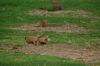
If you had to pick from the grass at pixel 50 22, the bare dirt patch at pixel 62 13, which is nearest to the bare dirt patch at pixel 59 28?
the grass at pixel 50 22

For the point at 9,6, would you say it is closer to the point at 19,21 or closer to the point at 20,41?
the point at 19,21

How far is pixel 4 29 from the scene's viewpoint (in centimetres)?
2800

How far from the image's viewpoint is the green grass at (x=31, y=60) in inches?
678

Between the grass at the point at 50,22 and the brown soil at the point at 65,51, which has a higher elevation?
the brown soil at the point at 65,51

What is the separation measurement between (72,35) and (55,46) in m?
4.36

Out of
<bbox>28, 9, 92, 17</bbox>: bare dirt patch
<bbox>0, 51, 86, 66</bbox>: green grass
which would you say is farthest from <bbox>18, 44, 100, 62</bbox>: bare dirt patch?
<bbox>28, 9, 92, 17</bbox>: bare dirt patch

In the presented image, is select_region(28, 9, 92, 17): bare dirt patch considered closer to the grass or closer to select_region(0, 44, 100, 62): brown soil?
the grass

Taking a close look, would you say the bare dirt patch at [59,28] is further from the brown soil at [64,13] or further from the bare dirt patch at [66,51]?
the bare dirt patch at [66,51]

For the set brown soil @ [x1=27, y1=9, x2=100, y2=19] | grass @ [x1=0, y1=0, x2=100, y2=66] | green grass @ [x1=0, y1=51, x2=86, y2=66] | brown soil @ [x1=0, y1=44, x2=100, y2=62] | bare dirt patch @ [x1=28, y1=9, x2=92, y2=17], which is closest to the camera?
green grass @ [x1=0, y1=51, x2=86, y2=66]

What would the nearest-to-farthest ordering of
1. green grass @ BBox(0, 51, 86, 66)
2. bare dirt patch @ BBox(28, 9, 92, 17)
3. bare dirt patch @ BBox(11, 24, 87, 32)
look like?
green grass @ BBox(0, 51, 86, 66) → bare dirt patch @ BBox(11, 24, 87, 32) → bare dirt patch @ BBox(28, 9, 92, 17)

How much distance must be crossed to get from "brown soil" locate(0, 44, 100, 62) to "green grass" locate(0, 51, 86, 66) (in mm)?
883

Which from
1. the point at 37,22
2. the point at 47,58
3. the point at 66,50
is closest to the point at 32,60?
the point at 47,58

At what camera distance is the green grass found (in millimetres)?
17219

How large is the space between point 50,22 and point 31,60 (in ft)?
47.2
